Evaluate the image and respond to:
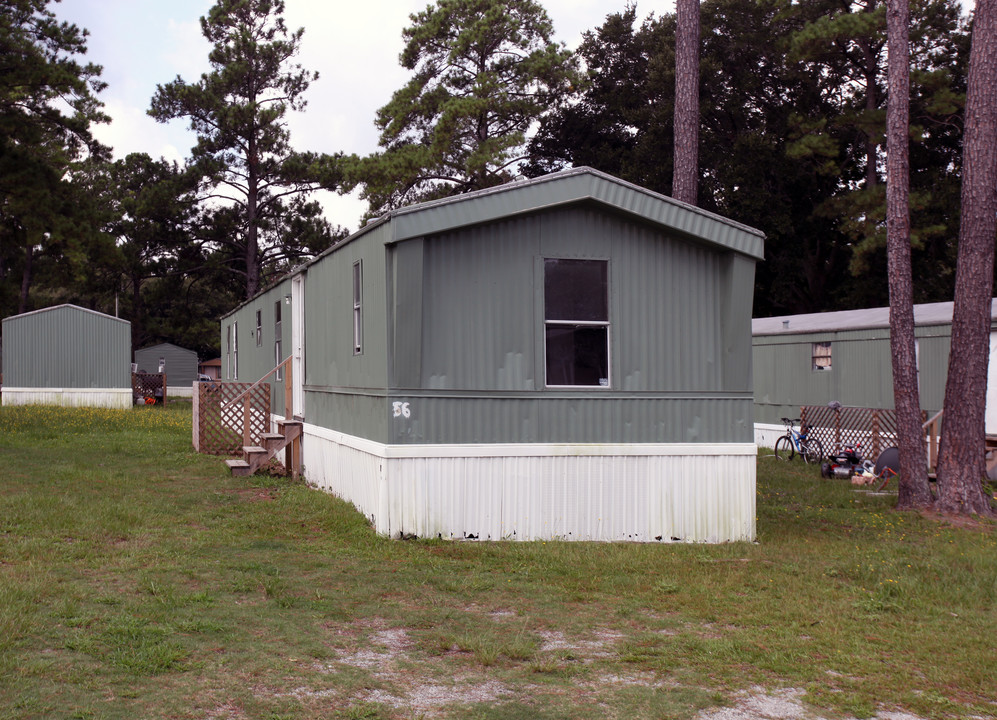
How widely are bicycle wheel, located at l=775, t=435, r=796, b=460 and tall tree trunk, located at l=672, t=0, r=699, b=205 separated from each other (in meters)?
6.59

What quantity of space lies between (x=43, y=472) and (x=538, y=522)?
26.3ft

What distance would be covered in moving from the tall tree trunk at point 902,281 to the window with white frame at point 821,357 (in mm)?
6810

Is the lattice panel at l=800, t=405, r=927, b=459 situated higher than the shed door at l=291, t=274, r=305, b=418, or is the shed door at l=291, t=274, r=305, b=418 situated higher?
the shed door at l=291, t=274, r=305, b=418

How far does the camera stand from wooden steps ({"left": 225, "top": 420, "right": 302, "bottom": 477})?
1377 cm

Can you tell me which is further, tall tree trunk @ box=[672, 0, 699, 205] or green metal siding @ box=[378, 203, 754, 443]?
tall tree trunk @ box=[672, 0, 699, 205]

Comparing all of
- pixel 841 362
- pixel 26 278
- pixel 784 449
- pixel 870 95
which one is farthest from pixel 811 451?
pixel 26 278

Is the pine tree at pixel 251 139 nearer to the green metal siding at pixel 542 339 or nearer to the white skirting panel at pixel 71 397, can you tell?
the white skirting panel at pixel 71 397

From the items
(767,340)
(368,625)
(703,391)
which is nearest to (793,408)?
(767,340)

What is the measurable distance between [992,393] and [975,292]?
4.42 m

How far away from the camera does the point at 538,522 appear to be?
9.37m

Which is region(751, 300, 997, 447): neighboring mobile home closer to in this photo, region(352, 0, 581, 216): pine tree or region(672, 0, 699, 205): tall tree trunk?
region(672, 0, 699, 205): tall tree trunk

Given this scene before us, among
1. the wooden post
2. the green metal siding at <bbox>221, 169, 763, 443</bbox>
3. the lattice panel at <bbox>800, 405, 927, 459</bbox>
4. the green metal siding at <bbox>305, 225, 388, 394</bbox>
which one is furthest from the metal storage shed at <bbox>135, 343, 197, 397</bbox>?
the green metal siding at <bbox>221, 169, 763, 443</bbox>

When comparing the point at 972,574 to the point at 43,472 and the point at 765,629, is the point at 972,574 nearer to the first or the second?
the point at 765,629

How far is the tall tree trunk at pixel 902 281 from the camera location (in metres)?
12.0
